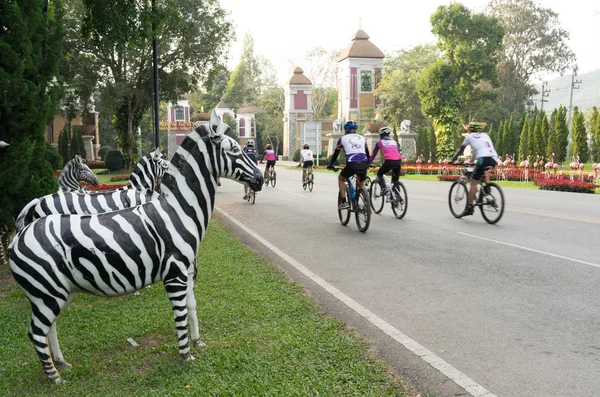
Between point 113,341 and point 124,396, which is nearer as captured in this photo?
point 124,396

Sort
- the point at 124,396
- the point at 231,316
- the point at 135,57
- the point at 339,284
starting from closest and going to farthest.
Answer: the point at 124,396
the point at 231,316
the point at 339,284
the point at 135,57

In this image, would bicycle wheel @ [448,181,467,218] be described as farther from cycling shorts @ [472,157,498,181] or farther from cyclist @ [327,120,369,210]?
cyclist @ [327,120,369,210]

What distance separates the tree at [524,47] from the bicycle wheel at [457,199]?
53.1 metres

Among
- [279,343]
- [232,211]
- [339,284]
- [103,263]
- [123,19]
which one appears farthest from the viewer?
[232,211]

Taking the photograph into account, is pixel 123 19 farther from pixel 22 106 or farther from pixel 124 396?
pixel 124 396

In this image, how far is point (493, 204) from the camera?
464 inches

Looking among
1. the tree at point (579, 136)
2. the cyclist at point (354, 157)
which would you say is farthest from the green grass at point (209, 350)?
the tree at point (579, 136)

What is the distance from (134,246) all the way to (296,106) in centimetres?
6904

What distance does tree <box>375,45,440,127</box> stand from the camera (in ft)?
183

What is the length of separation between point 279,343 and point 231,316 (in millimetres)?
1010

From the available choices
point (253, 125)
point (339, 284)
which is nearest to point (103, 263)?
point (339, 284)

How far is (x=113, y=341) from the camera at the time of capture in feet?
16.5

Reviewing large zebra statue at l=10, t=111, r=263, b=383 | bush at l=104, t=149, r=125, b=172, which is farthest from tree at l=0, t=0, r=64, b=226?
bush at l=104, t=149, r=125, b=172

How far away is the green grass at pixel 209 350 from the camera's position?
398 cm
